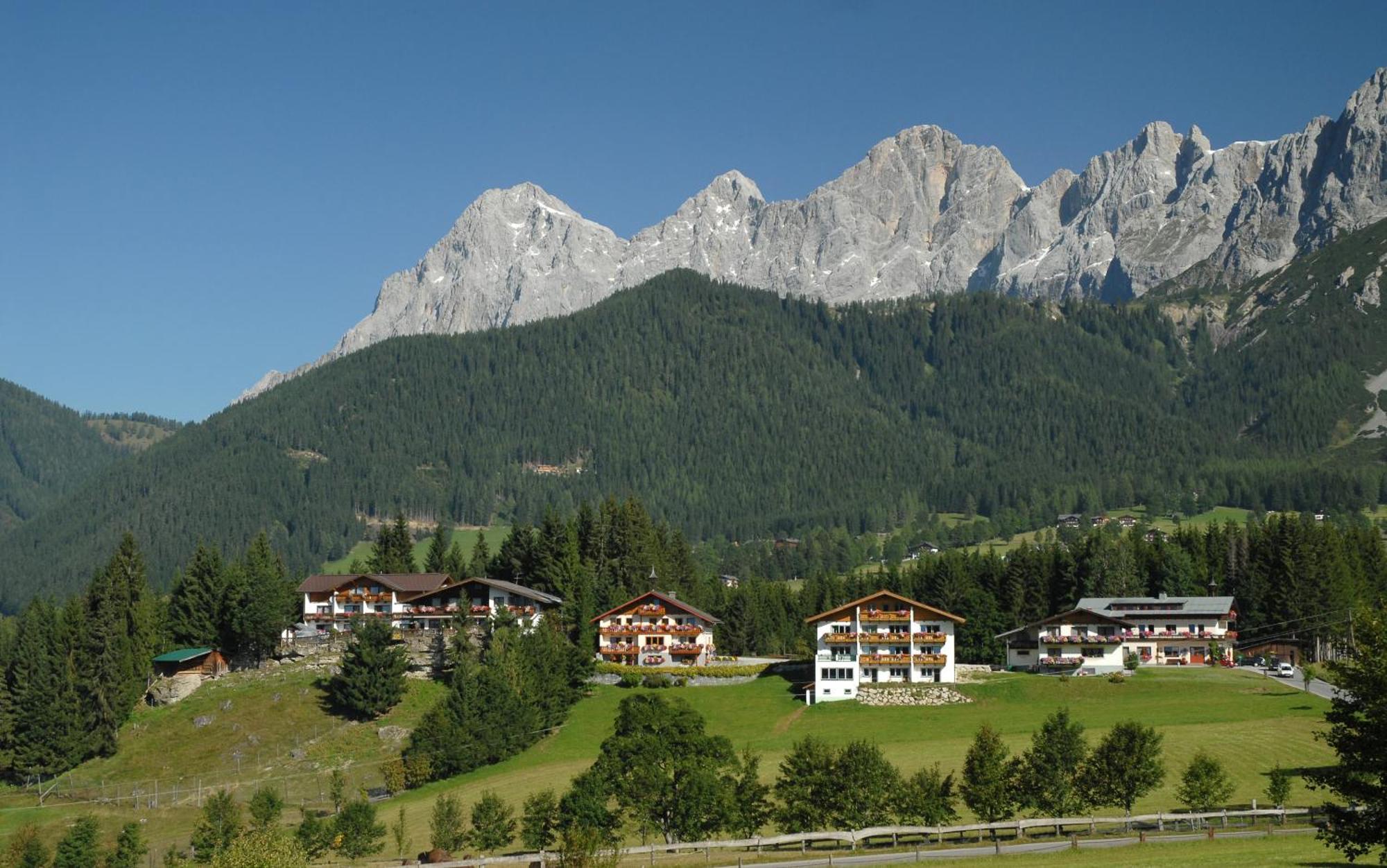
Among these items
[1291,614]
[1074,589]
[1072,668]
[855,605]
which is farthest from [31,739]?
[1291,614]

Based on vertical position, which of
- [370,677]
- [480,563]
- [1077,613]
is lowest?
[370,677]

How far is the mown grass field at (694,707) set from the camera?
3814 inches

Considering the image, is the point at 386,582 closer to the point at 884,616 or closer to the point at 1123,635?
the point at 884,616

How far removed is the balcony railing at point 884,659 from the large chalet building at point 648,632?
57.9 ft

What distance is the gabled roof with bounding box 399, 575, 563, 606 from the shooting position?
470 ft

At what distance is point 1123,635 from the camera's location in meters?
143

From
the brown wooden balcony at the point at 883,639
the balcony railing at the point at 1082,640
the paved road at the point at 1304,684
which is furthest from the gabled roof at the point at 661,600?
the paved road at the point at 1304,684

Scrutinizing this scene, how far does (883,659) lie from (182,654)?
6216 cm

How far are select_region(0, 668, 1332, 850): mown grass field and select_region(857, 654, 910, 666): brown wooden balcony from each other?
7541mm

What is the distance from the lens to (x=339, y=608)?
488 feet

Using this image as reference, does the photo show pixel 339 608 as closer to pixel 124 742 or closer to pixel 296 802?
pixel 124 742

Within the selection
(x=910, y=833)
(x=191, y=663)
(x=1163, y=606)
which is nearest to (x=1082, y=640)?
(x=1163, y=606)

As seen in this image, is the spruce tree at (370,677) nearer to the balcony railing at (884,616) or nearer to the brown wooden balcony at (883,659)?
the brown wooden balcony at (883,659)

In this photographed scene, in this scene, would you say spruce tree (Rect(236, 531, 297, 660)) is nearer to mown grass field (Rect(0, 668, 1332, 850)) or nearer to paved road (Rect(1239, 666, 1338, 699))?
mown grass field (Rect(0, 668, 1332, 850))
